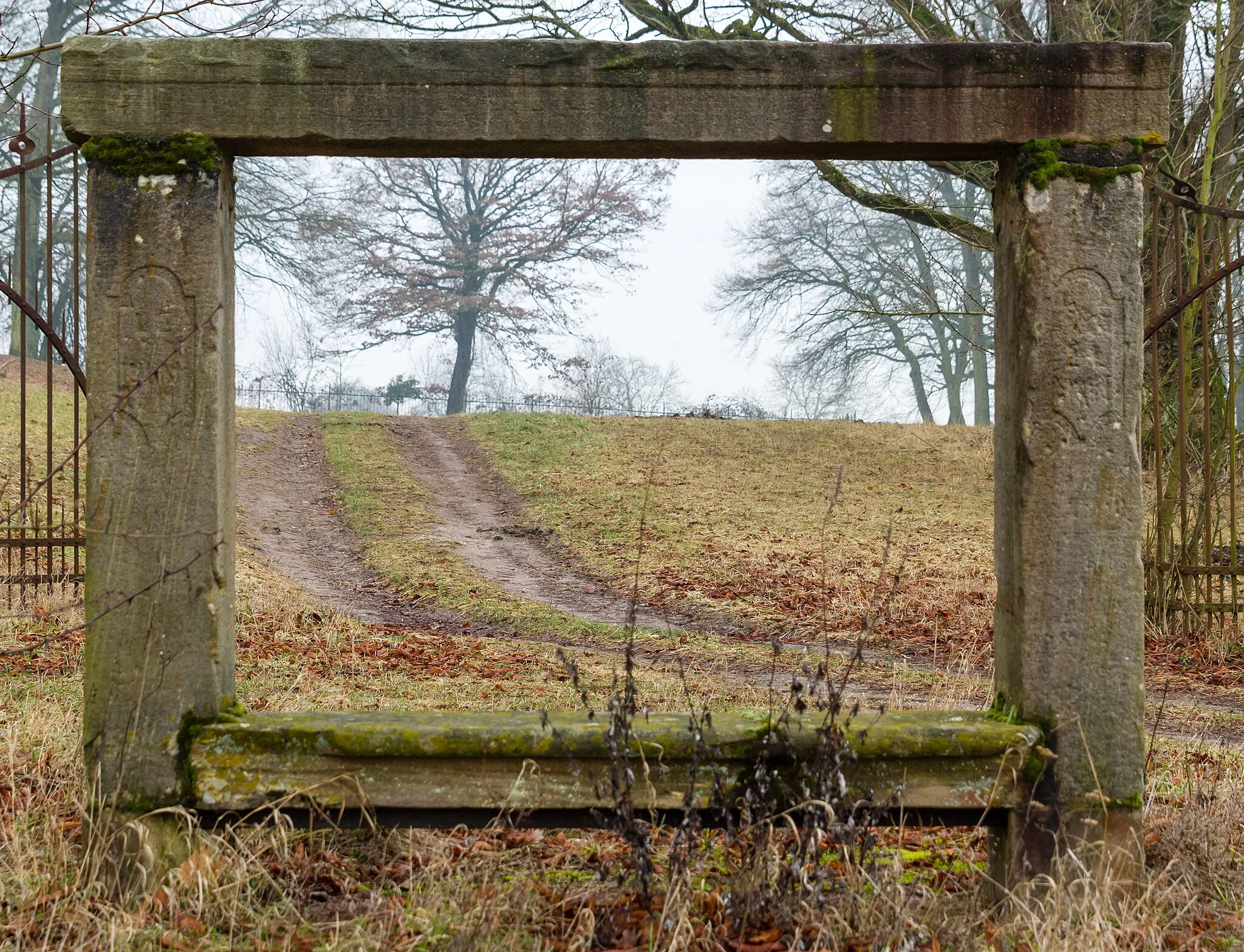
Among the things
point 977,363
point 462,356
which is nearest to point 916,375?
point 977,363

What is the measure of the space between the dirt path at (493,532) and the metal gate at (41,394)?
173 inches

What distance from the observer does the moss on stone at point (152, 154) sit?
10.1 feet

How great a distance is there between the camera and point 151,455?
3.11 meters

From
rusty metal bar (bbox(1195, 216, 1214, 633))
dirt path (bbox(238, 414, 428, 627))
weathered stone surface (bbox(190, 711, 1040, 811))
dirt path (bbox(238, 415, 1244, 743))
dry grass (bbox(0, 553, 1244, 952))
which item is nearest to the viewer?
dry grass (bbox(0, 553, 1244, 952))

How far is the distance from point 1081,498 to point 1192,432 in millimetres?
7367

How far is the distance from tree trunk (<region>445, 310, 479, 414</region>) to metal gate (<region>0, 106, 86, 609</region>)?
9680mm

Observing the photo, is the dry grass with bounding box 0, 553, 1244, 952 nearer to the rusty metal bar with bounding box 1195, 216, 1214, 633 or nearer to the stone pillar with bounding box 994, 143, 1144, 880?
the stone pillar with bounding box 994, 143, 1144, 880

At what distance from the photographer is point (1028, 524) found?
123 inches

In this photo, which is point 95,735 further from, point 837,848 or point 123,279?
point 837,848

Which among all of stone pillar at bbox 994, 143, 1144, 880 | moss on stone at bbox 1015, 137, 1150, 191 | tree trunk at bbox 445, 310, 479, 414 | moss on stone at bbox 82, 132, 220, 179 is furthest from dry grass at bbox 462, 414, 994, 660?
tree trunk at bbox 445, 310, 479, 414

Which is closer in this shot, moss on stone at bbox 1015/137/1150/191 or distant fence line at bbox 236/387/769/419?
moss on stone at bbox 1015/137/1150/191

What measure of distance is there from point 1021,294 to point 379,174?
87.5ft

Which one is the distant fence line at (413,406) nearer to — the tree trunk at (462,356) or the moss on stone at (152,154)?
→ the tree trunk at (462,356)

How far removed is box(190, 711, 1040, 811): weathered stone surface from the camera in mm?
3057
